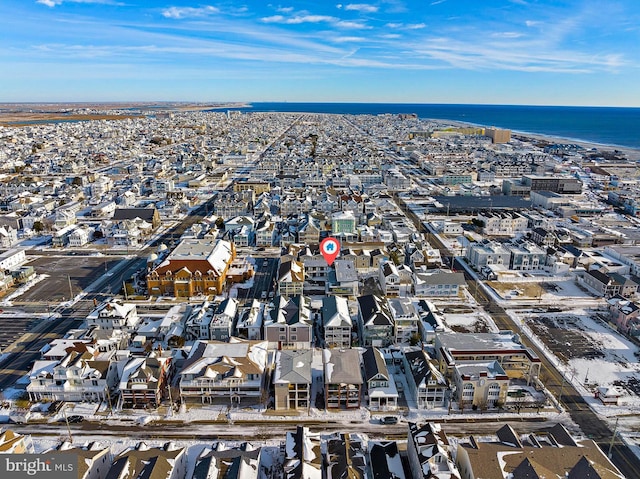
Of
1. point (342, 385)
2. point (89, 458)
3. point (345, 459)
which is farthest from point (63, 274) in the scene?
point (345, 459)

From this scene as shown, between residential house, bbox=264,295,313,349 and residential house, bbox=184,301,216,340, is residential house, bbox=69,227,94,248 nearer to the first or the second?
residential house, bbox=184,301,216,340

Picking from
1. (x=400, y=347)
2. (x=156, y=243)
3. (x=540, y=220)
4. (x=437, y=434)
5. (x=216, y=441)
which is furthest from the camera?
(x=540, y=220)

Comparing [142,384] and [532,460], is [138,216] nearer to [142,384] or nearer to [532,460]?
[142,384]

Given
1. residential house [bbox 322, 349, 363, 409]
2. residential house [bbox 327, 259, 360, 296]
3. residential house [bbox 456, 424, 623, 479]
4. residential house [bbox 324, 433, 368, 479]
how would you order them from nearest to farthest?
residential house [bbox 456, 424, 623, 479]
residential house [bbox 324, 433, 368, 479]
residential house [bbox 322, 349, 363, 409]
residential house [bbox 327, 259, 360, 296]

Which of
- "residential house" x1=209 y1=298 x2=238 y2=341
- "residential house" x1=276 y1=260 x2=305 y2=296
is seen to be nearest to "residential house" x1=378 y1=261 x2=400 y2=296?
"residential house" x1=276 y1=260 x2=305 y2=296

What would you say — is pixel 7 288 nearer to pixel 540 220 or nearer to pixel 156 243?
pixel 156 243

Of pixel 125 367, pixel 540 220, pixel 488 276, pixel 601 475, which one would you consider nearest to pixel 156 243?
pixel 125 367
